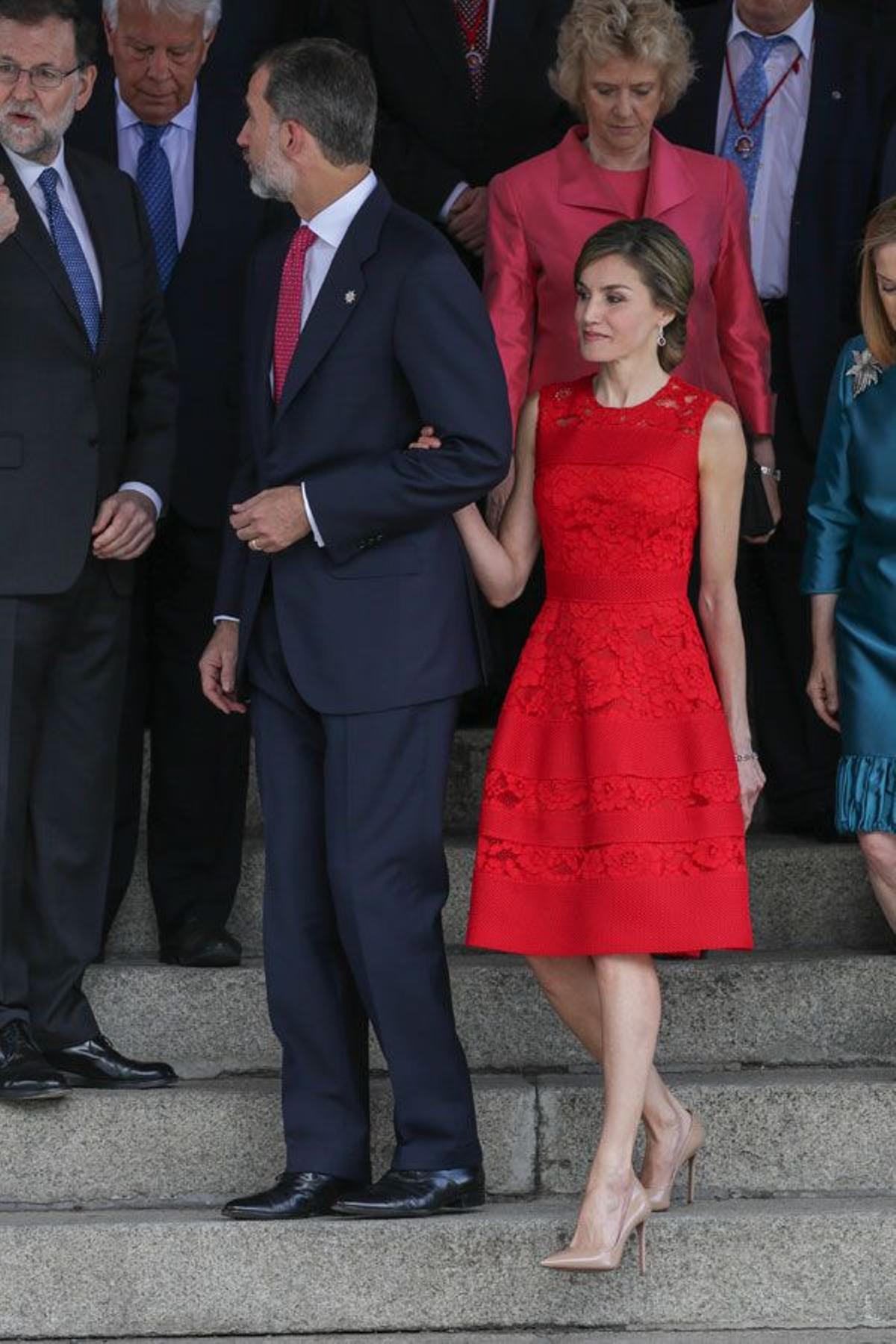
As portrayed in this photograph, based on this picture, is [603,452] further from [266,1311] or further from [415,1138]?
[266,1311]

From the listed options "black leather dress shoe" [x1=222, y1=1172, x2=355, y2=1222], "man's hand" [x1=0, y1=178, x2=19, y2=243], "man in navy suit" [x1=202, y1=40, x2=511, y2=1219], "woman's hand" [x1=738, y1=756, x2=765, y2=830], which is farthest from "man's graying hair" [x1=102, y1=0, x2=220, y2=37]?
"black leather dress shoe" [x1=222, y1=1172, x2=355, y2=1222]

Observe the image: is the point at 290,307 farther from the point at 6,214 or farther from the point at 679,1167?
the point at 679,1167

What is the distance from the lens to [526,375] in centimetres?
484

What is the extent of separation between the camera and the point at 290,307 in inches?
165

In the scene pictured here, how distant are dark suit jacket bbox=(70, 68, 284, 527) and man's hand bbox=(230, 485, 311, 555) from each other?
3.39ft

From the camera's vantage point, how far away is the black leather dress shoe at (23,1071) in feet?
14.3

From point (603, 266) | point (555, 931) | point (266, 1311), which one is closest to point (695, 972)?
point (555, 931)

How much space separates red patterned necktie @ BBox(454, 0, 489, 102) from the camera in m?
5.57

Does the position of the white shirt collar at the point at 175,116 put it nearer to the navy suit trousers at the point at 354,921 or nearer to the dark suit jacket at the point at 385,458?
the dark suit jacket at the point at 385,458

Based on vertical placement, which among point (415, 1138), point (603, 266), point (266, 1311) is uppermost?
point (603, 266)

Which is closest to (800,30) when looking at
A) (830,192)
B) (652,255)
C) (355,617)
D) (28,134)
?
(830,192)

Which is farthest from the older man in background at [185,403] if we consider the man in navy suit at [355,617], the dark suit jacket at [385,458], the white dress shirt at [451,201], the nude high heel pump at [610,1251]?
the nude high heel pump at [610,1251]

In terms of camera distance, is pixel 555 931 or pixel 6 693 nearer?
pixel 555 931

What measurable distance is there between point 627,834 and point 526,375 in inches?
45.6
